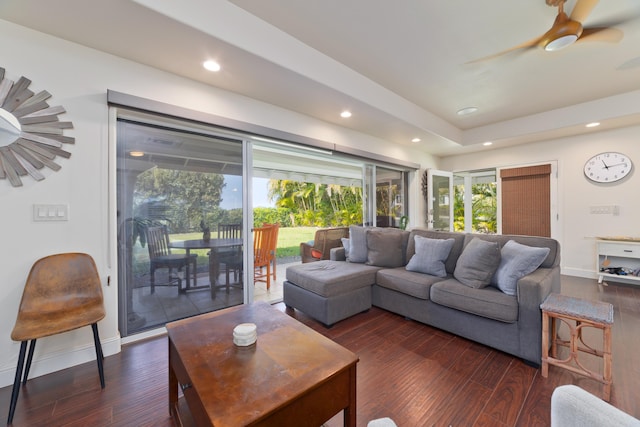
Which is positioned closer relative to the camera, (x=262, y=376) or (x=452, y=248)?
(x=262, y=376)

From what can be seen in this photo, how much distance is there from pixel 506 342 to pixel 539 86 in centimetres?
312

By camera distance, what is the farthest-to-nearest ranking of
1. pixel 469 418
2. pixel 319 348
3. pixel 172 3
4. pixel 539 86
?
1. pixel 539 86
2. pixel 172 3
3. pixel 469 418
4. pixel 319 348

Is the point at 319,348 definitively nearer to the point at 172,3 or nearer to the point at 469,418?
the point at 469,418

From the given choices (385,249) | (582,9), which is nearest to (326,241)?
(385,249)

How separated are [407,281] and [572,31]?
2.41m

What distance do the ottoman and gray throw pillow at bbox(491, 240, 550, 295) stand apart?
1.24m

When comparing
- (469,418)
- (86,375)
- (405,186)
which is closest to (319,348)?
(469,418)

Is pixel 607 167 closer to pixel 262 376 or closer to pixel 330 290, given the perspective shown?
pixel 330 290

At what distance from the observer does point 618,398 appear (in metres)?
1.57

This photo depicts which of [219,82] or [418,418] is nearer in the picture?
[418,418]

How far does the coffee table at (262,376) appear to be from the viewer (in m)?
0.94

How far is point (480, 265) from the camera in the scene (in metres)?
2.32

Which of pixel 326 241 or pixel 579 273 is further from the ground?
pixel 326 241

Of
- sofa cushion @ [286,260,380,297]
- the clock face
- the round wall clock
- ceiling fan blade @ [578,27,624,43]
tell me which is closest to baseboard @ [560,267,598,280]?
the clock face
